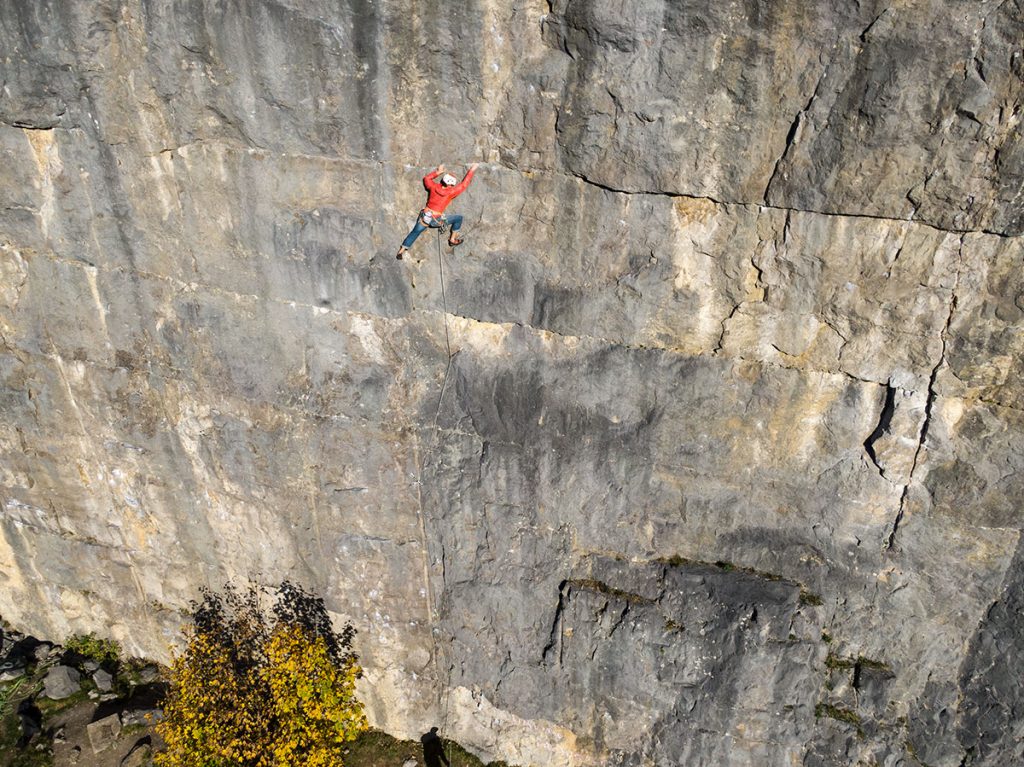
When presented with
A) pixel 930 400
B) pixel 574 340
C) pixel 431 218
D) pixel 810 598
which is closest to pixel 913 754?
pixel 810 598

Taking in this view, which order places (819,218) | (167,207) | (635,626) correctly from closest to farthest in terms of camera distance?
(819,218) < (167,207) < (635,626)

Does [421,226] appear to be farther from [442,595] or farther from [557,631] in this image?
[557,631]

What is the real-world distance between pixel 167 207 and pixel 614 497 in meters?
6.14

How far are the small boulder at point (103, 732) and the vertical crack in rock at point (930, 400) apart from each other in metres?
11.4

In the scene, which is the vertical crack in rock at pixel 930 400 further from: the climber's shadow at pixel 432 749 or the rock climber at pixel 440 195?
the climber's shadow at pixel 432 749

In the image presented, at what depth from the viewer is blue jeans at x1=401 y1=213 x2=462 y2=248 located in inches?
336

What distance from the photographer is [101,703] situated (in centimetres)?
Result: 1321

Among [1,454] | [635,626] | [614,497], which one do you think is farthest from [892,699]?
[1,454]

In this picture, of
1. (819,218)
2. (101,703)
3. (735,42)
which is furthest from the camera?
(101,703)

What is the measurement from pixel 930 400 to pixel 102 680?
12.9 metres

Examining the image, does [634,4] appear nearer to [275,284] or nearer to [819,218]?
[819,218]

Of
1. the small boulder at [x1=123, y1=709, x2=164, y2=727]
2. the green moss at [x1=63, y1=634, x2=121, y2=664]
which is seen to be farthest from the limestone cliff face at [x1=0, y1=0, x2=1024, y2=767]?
the green moss at [x1=63, y1=634, x2=121, y2=664]

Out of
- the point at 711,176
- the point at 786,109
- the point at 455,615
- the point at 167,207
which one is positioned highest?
the point at 786,109

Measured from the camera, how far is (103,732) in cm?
1252
